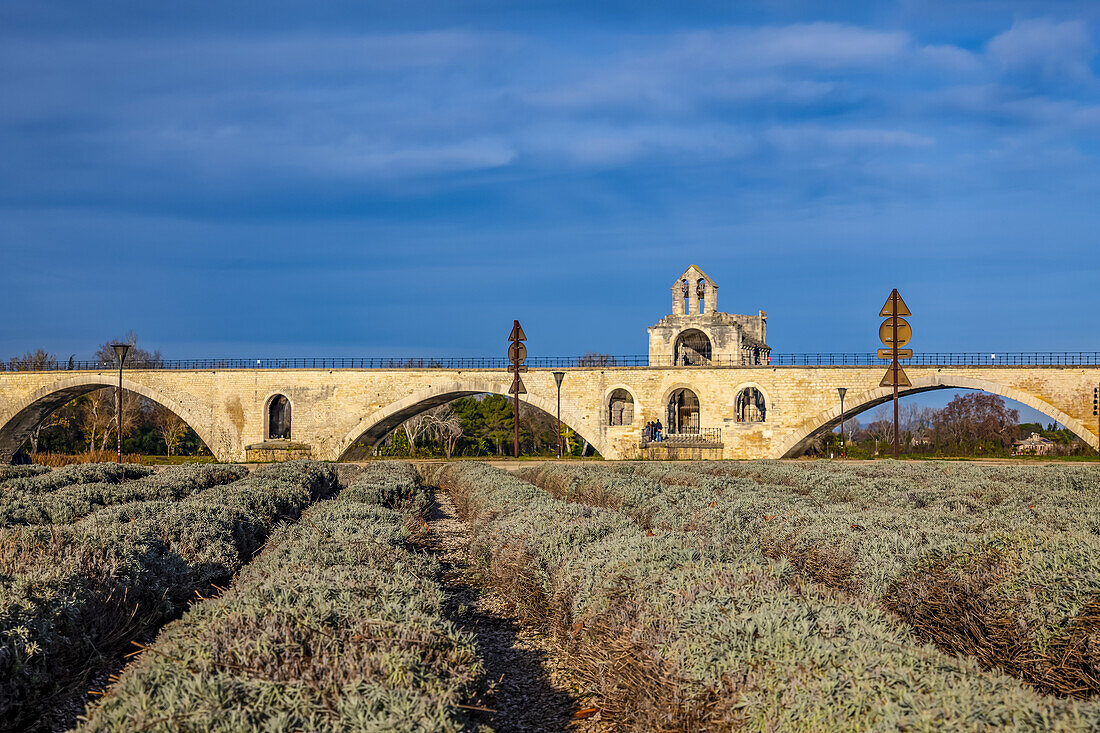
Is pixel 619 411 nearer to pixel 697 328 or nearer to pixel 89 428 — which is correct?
pixel 697 328

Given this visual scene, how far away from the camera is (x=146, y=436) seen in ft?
179

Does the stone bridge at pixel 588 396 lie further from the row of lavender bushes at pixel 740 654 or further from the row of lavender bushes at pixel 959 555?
the row of lavender bushes at pixel 740 654

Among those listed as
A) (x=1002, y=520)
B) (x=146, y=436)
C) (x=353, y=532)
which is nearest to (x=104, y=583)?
(x=353, y=532)

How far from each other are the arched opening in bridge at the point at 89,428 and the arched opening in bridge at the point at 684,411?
1115 inches

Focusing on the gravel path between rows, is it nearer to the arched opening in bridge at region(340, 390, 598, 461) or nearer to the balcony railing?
the balcony railing

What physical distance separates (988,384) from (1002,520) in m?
33.6

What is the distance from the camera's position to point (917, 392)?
38156 millimetres

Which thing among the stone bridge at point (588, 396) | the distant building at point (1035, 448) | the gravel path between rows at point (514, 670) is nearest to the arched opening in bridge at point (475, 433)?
the stone bridge at point (588, 396)

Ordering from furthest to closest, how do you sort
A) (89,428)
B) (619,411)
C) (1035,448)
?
(89,428)
(1035,448)
(619,411)

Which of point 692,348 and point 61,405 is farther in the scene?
point 61,405

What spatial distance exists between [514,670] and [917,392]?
37.1 meters

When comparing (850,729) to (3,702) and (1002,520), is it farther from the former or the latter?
(1002,520)

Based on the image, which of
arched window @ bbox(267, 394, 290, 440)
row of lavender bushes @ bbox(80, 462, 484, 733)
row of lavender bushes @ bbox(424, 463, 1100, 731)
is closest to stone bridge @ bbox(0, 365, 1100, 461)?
arched window @ bbox(267, 394, 290, 440)

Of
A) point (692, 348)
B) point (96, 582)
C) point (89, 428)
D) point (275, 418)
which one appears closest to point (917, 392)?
point (692, 348)
